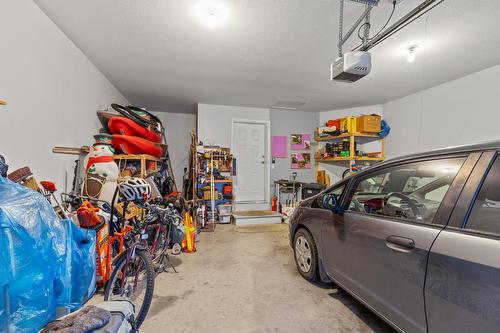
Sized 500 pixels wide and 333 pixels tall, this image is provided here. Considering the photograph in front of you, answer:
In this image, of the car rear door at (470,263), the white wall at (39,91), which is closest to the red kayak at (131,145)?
the white wall at (39,91)

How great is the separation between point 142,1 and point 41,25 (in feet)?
3.61

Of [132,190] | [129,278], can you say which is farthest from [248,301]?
[132,190]

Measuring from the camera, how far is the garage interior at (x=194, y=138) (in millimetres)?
1462

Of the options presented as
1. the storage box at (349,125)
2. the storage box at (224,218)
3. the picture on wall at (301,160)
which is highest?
the storage box at (349,125)

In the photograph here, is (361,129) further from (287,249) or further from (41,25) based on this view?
(41,25)

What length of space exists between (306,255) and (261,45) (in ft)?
8.33

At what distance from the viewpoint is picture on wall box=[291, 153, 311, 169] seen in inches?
235

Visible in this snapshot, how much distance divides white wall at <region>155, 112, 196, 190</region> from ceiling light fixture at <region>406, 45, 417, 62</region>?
491 cm

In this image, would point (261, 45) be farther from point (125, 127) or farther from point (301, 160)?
point (301, 160)

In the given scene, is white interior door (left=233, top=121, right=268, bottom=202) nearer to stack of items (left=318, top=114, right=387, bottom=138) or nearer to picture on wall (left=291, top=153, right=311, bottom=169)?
picture on wall (left=291, top=153, right=311, bottom=169)

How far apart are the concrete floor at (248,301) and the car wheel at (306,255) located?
0.32ft

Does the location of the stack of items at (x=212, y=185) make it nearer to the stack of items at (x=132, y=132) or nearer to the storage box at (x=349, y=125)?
the stack of items at (x=132, y=132)

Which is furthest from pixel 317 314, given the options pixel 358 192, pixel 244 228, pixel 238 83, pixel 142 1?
pixel 238 83

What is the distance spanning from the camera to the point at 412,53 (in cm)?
298
